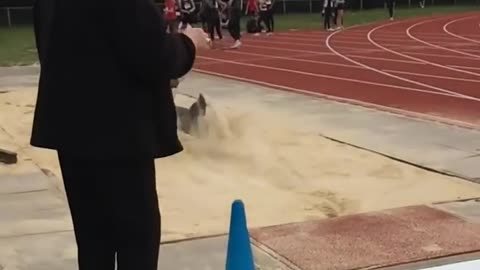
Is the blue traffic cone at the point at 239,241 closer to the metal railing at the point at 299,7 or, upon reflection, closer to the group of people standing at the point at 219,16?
the group of people standing at the point at 219,16

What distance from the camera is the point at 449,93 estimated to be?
12.8 meters

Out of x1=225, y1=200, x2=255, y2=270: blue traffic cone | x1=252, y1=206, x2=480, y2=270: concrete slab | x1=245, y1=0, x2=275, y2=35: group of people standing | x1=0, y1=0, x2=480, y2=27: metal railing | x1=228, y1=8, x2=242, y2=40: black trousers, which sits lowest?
x1=0, y1=0, x2=480, y2=27: metal railing

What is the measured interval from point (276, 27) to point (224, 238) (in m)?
28.4

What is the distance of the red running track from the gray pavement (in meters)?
0.66

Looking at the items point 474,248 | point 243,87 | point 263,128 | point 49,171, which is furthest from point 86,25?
point 243,87

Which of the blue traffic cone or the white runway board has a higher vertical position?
the blue traffic cone

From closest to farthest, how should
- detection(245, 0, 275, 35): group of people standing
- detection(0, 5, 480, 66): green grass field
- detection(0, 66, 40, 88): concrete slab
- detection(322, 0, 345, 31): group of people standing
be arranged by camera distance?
detection(0, 66, 40, 88): concrete slab → detection(0, 5, 480, 66): green grass field → detection(245, 0, 275, 35): group of people standing → detection(322, 0, 345, 31): group of people standing

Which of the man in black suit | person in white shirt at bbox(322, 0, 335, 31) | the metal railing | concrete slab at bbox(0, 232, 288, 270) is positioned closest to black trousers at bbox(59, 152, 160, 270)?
the man in black suit

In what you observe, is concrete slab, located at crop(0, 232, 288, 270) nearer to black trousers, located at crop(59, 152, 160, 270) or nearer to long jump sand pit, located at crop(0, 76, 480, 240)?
long jump sand pit, located at crop(0, 76, 480, 240)

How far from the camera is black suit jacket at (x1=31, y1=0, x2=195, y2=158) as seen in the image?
2949 millimetres

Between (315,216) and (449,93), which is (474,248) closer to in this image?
(315,216)

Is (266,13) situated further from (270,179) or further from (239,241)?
(239,241)

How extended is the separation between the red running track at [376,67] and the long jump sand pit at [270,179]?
239 centimetres

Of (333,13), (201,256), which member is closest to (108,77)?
(201,256)
